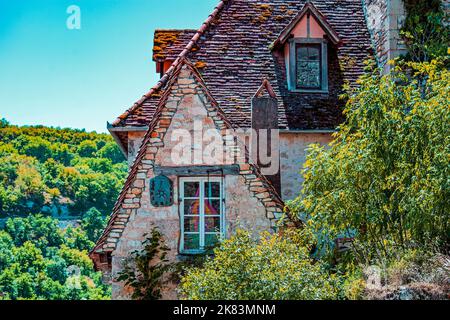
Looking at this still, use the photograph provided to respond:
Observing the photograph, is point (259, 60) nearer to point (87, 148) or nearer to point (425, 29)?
point (425, 29)

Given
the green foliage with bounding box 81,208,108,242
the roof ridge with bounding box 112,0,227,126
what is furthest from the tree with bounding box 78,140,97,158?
the roof ridge with bounding box 112,0,227,126

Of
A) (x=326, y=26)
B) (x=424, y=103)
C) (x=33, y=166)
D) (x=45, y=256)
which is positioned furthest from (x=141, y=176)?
(x=45, y=256)

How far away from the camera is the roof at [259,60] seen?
57.6 feet

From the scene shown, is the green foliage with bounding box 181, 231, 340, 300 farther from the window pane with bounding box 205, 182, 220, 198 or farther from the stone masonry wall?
the window pane with bounding box 205, 182, 220, 198

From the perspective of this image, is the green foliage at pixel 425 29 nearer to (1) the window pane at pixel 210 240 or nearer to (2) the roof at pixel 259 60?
(2) the roof at pixel 259 60

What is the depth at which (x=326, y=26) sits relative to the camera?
18.3 metres

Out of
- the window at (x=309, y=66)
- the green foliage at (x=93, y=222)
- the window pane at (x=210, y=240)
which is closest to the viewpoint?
the window pane at (x=210, y=240)

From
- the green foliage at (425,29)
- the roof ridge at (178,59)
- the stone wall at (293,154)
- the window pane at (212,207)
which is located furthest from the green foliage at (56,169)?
the window pane at (212,207)

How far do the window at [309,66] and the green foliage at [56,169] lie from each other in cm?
4174

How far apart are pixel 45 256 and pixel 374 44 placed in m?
53.8

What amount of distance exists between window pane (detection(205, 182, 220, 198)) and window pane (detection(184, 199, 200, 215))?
0.78 feet

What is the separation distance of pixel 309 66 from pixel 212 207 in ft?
16.9

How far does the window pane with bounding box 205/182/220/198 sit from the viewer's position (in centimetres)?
1487

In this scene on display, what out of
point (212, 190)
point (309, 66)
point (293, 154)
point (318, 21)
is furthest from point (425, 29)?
point (212, 190)
